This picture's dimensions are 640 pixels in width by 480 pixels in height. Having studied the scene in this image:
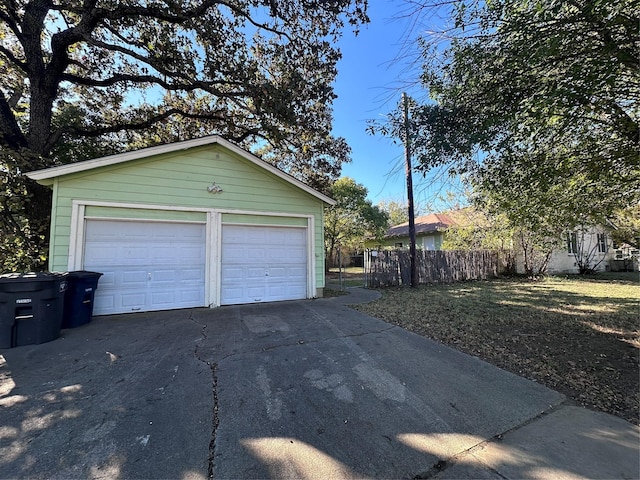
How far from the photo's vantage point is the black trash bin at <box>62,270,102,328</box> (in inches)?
193

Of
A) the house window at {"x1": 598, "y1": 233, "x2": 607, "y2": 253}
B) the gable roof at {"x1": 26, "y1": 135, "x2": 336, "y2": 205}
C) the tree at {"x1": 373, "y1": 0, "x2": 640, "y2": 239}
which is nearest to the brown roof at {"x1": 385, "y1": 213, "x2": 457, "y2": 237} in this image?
the house window at {"x1": 598, "y1": 233, "x2": 607, "y2": 253}

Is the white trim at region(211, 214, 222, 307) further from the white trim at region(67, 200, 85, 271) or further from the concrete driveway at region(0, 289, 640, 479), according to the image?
the white trim at region(67, 200, 85, 271)

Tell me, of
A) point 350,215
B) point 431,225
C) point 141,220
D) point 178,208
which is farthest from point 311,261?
point 431,225

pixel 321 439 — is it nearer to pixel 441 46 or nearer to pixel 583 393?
pixel 583 393

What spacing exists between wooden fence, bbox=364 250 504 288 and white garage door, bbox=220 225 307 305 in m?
3.76

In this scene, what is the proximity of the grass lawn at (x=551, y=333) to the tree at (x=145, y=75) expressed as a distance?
21.3 feet

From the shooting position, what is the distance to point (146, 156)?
20.2 ft

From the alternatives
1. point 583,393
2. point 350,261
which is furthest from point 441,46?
point 350,261

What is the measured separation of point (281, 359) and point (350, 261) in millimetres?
20541

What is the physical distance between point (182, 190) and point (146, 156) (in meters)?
1.05

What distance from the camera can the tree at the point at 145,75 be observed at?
6555mm

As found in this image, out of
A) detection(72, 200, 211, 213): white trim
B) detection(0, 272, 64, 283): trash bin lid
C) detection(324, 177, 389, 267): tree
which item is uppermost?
detection(324, 177, 389, 267): tree

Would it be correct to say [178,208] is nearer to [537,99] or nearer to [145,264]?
[145,264]

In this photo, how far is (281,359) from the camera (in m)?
3.62
